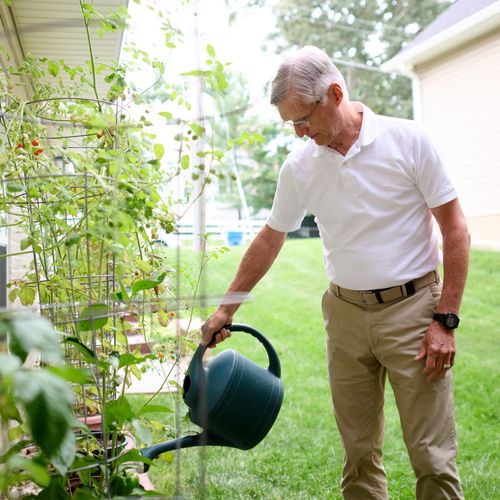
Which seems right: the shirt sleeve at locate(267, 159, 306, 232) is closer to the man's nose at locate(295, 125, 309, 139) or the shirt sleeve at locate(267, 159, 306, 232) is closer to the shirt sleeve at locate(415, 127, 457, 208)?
the man's nose at locate(295, 125, 309, 139)

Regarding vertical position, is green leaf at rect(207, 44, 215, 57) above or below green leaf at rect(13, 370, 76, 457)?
above

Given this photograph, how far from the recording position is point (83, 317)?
1.45 metres

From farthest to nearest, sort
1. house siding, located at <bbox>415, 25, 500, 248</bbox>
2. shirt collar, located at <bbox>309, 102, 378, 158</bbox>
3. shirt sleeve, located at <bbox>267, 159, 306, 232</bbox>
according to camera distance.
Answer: house siding, located at <bbox>415, 25, 500, 248</bbox>
shirt sleeve, located at <bbox>267, 159, 306, 232</bbox>
shirt collar, located at <bbox>309, 102, 378, 158</bbox>

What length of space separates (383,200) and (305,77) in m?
0.38

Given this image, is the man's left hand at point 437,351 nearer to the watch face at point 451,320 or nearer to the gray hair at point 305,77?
the watch face at point 451,320

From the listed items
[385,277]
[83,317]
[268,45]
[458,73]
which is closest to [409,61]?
[458,73]

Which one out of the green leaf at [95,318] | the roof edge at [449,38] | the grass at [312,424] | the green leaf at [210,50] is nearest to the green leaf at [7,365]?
the grass at [312,424]

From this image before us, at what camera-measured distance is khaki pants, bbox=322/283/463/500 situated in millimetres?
1727

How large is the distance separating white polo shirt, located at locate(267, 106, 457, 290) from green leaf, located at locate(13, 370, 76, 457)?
131cm

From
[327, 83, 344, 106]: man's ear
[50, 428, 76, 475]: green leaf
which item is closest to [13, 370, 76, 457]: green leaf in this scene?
[50, 428, 76, 475]: green leaf

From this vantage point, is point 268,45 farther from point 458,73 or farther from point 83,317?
point 83,317

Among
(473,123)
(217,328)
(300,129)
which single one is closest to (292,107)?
(300,129)

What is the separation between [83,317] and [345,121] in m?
0.88

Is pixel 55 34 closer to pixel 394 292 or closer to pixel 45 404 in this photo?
pixel 394 292
